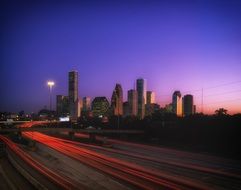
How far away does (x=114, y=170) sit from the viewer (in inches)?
1307

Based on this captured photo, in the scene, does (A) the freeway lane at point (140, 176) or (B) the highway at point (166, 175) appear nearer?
(A) the freeway lane at point (140, 176)

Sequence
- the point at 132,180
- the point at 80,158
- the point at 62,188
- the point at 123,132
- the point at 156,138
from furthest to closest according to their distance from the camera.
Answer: the point at 123,132 → the point at 156,138 → the point at 80,158 → the point at 132,180 → the point at 62,188

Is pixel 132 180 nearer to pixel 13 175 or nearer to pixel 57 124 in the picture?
pixel 13 175

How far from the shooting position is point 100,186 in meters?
26.0

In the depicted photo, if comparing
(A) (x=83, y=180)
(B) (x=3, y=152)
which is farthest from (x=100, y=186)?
(B) (x=3, y=152)

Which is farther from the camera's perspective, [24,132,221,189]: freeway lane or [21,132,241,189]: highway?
[21,132,241,189]: highway

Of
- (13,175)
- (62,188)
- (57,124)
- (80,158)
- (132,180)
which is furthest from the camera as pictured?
(57,124)

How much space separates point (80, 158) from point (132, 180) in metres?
16.3

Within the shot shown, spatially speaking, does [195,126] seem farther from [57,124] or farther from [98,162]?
[57,124]

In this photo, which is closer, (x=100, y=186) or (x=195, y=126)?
(x=100, y=186)

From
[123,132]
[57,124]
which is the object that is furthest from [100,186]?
[57,124]

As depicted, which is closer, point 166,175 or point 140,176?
point 140,176

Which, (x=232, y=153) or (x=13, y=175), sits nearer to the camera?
(x=13, y=175)

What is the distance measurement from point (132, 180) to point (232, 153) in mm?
29540
